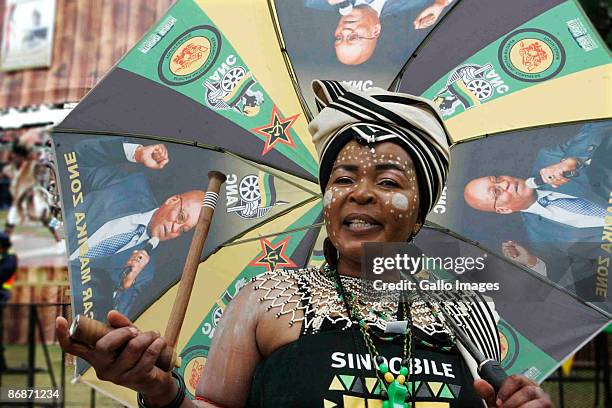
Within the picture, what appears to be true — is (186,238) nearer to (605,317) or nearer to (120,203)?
(120,203)

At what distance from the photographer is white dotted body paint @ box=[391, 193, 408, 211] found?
7.58 ft

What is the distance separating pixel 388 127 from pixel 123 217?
1.24 m

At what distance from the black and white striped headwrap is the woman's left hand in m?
0.76

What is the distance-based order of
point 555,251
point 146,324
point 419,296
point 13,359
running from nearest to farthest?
point 419,296, point 555,251, point 146,324, point 13,359

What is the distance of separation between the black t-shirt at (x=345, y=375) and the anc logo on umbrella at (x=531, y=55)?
1369mm

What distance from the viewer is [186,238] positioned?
3.08 m

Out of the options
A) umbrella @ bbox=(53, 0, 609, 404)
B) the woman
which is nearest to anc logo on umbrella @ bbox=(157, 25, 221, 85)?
umbrella @ bbox=(53, 0, 609, 404)

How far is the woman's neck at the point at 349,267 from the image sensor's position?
7.83 ft

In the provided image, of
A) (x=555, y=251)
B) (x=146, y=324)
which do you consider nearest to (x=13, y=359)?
(x=146, y=324)

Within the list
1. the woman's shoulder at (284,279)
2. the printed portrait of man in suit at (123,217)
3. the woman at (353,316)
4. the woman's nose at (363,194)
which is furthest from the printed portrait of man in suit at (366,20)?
the woman's shoulder at (284,279)

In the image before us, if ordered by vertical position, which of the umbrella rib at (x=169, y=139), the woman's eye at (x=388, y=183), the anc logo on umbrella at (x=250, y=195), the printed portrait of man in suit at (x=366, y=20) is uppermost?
the printed portrait of man in suit at (x=366, y=20)

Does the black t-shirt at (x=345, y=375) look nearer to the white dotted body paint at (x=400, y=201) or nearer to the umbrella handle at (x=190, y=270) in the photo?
the umbrella handle at (x=190, y=270)

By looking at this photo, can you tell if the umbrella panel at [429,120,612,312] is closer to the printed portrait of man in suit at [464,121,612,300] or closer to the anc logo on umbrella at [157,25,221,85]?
the printed portrait of man in suit at [464,121,612,300]

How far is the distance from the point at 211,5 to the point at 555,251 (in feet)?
5.50
